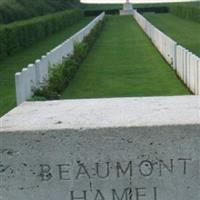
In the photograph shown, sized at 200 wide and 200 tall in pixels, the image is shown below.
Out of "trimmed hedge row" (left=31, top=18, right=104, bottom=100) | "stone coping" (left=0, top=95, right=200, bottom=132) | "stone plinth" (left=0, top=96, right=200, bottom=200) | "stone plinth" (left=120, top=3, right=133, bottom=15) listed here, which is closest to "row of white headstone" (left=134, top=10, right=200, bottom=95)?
"trimmed hedge row" (left=31, top=18, right=104, bottom=100)

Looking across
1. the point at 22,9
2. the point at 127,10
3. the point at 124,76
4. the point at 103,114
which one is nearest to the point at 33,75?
the point at 124,76

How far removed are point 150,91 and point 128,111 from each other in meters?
8.32

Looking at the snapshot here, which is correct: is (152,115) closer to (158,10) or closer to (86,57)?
(86,57)

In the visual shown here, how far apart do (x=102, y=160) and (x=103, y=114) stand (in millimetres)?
316

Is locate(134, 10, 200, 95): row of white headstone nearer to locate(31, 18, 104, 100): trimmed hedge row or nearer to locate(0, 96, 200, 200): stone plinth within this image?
locate(31, 18, 104, 100): trimmed hedge row

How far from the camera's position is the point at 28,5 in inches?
1515

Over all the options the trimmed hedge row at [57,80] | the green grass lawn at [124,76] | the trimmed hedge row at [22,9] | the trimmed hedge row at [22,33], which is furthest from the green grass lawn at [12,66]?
the trimmed hedge row at [22,9]

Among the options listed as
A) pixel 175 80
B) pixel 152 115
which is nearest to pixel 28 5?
pixel 175 80

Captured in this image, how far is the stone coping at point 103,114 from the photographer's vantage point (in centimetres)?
278

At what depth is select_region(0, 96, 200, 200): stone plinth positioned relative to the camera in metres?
2.72

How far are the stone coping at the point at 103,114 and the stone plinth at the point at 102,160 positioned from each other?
13mm

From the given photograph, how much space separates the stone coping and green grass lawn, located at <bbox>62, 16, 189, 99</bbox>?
7528mm

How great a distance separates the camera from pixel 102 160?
2746 millimetres

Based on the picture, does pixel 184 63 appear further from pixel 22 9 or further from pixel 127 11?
pixel 127 11
